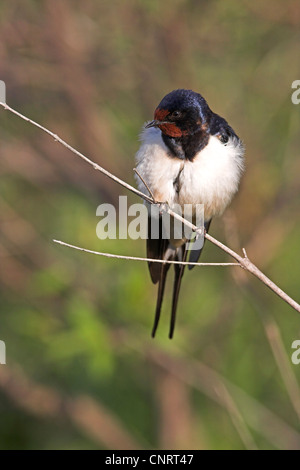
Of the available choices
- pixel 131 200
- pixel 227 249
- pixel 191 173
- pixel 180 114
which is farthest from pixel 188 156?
pixel 131 200

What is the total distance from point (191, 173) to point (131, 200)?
159 centimetres

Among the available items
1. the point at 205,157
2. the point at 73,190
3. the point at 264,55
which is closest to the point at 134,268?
the point at 73,190

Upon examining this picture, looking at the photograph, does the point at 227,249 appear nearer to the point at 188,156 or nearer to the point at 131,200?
the point at 188,156

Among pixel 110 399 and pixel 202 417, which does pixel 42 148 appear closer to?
pixel 110 399

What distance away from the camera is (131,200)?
15.7 ft

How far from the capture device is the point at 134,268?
170 inches

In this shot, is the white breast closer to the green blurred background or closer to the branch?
the branch

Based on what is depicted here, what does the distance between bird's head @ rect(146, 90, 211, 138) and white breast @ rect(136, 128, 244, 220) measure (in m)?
0.08

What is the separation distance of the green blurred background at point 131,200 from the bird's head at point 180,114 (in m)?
1.20

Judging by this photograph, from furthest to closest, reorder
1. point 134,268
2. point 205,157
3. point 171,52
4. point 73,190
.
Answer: point 73,190
point 171,52
point 134,268
point 205,157

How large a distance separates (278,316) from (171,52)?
73.1 inches

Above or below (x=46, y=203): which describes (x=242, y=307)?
below

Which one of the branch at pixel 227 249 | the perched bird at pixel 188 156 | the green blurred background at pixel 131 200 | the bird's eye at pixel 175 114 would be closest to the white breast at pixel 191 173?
the perched bird at pixel 188 156

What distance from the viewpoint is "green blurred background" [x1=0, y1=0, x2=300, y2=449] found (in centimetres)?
448
